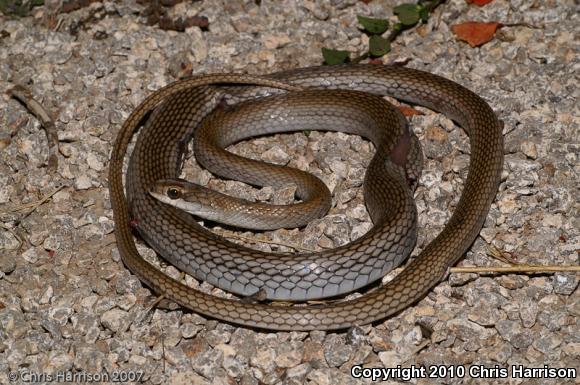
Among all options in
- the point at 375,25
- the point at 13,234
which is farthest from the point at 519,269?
the point at 13,234

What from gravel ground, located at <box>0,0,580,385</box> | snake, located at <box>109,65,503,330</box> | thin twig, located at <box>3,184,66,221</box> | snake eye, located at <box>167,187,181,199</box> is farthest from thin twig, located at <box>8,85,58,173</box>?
snake eye, located at <box>167,187,181,199</box>

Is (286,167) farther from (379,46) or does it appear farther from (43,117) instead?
(43,117)

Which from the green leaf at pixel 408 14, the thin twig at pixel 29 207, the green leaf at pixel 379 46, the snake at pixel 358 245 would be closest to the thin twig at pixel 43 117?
the thin twig at pixel 29 207

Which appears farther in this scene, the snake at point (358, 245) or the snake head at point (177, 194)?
the snake head at point (177, 194)

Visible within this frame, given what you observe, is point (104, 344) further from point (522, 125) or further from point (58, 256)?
point (522, 125)

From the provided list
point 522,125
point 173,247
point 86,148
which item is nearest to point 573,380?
point 522,125

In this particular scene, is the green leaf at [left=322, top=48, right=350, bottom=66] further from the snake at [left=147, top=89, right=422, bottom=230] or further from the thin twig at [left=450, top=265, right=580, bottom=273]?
the thin twig at [left=450, top=265, right=580, bottom=273]

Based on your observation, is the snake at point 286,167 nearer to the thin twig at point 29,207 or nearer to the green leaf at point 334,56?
the green leaf at point 334,56
